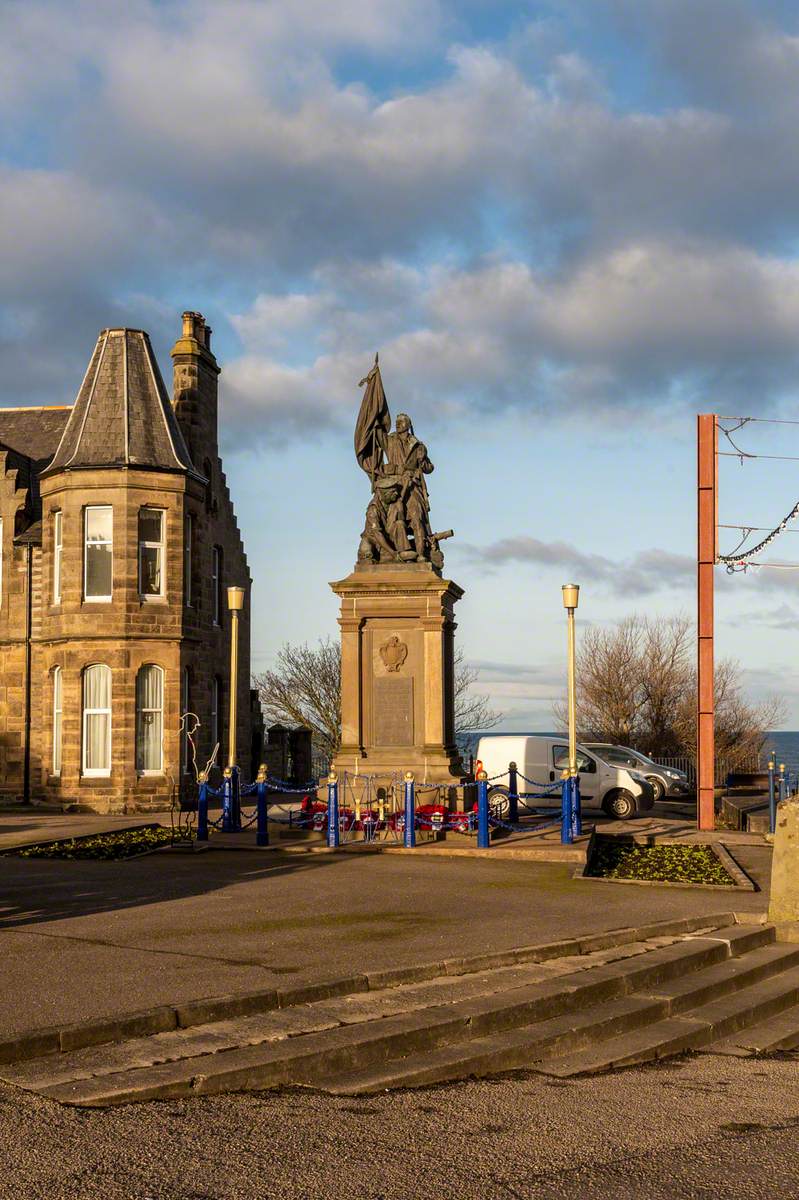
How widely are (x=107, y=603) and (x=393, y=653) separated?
1043 centimetres

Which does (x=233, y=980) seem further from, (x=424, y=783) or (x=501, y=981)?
(x=424, y=783)

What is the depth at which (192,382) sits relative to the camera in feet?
118

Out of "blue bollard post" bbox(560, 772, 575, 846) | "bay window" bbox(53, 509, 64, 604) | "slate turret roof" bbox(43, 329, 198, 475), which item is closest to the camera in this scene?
"blue bollard post" bbox(560, 772, 575, 846)

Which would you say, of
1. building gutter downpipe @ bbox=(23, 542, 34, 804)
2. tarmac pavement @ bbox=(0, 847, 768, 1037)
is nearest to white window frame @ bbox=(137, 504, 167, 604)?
building gutter downpipe @ bbox=(23, 542, 34, 804)

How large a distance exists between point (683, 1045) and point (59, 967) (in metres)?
4.66

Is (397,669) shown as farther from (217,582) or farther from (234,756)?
(217,582)

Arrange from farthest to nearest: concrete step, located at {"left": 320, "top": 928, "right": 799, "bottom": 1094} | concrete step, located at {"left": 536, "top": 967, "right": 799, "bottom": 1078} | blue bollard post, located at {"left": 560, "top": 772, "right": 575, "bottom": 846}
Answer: blue bollard post, located at {"left": 560, "top": 772, "right": 575, "bottom": 846} < concrete step, located at {"left": 536, "top": 967, "right": 799, "bottom": 1078} < concrete step, located at {"left": 320, "top": 928, "right": 799, "bottom": 1094}

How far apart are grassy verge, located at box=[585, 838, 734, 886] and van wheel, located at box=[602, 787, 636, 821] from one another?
7063 millimetres

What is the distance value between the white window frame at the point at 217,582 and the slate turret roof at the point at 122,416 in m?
5.53

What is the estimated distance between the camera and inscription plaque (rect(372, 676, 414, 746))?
22.8m

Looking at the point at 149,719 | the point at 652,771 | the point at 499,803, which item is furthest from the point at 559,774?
the point at 149,719

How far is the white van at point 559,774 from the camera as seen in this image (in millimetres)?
28891

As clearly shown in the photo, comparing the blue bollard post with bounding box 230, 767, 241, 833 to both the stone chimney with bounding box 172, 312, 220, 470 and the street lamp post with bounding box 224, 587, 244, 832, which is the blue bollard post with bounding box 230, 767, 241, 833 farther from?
the stone chimney with bounding box 172, 312, 220, 470

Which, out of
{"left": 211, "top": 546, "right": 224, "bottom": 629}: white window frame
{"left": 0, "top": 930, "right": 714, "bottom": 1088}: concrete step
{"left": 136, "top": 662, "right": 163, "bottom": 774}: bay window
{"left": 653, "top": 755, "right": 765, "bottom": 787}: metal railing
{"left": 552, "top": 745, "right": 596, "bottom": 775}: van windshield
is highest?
{"left": 211, "top": 546, "right": 224, "bottom": 629}: white window frame
